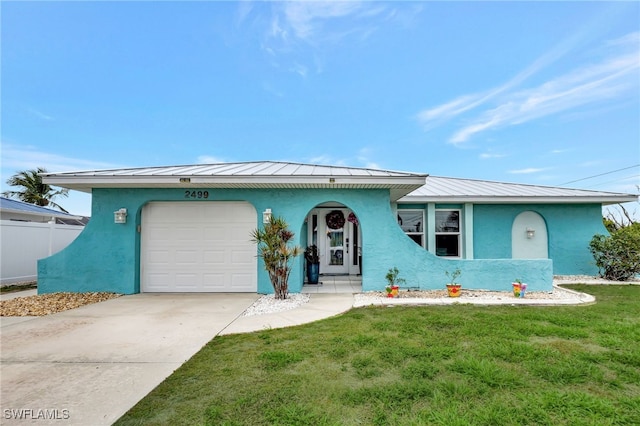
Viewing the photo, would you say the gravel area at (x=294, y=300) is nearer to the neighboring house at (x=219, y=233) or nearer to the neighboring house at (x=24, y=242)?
the neighboring house at (x=219, y=233)

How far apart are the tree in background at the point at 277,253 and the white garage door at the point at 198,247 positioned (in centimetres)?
112

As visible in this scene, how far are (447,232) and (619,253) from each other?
5504 mm

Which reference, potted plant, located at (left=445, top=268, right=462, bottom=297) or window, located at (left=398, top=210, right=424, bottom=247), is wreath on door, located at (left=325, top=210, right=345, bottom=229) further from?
potted plant, located at (left=445, top=268, right=462, bottom=297)

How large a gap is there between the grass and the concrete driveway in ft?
1.28

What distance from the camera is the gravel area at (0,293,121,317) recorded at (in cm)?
675

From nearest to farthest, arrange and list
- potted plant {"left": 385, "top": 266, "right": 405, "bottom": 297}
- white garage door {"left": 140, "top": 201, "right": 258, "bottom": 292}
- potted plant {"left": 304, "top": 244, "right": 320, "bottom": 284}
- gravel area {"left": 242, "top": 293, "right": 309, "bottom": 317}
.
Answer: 1. gravel area {"left": 242, "top": 293, "right": 309, "bottom": 317}
2. potted plant {"left": 385, "top": 266, "right": 405, "bottom": 297}
3. white garage door {"left": 140, "top": 201, "right": 258, "bottom": 292}
4. potted plant {"left": 304, "top": 244, "right": 320, "bottom": 284}

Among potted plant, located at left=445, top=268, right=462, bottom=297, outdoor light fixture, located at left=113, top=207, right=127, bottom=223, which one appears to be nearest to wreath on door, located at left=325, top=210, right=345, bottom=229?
potted plant, located at left=445, top=268, right=462, bottom=297

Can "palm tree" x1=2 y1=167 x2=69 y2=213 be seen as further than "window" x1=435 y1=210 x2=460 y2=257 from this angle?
Yes

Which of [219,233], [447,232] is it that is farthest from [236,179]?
[447,232]

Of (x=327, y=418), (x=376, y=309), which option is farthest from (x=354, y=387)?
(x=376, y=309)

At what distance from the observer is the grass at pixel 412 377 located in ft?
8.88

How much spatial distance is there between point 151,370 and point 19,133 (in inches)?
649

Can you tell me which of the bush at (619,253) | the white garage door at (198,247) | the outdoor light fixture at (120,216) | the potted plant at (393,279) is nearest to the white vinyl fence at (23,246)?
the outdoor light fixture at (120,216)

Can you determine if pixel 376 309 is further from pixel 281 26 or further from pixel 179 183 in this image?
pixel 281 26
